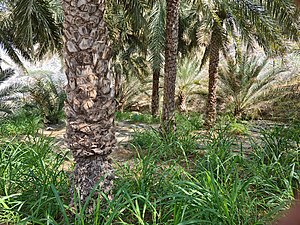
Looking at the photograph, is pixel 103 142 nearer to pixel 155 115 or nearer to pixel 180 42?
pixel 155 115

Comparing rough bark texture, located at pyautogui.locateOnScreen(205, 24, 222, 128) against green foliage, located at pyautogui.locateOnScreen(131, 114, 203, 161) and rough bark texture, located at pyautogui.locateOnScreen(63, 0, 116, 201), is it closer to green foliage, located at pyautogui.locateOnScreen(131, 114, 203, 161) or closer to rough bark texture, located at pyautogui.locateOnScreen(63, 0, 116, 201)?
green foliage, located at pyautogui.locateOnScreen(131, 114, 203, 161)

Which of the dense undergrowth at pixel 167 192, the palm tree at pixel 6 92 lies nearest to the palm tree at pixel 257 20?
the dense undergrowth at pixel 167 192

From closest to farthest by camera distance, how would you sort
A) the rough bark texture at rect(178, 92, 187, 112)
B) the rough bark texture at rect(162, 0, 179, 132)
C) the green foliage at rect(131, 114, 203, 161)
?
1. the green foliage at rect(131, 114, 203, 161)
2. the rough bark texture at rect(162, 0, 179, 132)
3. the rough bark texture at rect(178, 92, 187, 112)

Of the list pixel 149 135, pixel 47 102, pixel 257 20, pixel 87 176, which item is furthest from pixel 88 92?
pixel 47 102

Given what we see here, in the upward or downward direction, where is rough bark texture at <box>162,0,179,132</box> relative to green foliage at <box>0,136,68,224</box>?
upward

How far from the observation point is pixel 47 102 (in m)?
12.1

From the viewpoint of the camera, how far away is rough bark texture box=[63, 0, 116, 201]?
2.59 m

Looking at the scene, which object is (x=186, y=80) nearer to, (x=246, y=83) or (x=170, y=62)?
(x=246, y=83)

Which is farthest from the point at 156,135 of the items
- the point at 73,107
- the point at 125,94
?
the point at 125,94

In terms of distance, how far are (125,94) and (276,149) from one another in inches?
594

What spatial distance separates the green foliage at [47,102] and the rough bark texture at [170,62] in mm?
6985

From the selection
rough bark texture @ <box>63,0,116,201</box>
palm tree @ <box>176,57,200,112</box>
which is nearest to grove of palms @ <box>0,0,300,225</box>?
rough bark texture @ <box>63,0,116,201</box>

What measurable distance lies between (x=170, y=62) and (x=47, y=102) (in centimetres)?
741

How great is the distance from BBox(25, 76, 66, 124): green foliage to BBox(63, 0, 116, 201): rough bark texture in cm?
958
